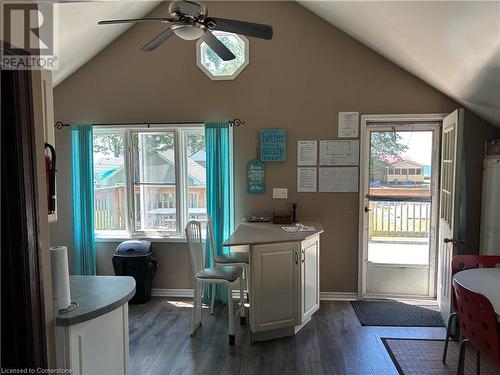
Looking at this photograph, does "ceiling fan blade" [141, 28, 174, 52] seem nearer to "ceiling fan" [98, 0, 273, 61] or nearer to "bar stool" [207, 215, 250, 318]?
"ceiling fan" [98, 0, 273, 61]

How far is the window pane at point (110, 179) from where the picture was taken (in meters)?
4.38

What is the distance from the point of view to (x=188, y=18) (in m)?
2.16

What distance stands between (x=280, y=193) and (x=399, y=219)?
135 centimetres

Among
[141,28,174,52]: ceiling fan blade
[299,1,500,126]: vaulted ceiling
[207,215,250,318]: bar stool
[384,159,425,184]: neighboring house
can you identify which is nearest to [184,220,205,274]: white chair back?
[207,215,250,318]: bar stool

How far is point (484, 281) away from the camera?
2373 millimetres

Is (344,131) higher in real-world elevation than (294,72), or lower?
lower

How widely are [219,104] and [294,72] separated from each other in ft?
2.90

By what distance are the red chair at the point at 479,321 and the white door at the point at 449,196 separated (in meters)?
0.96

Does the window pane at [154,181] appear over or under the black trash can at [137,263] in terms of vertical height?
over

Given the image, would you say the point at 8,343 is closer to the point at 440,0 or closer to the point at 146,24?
the point at 440,0

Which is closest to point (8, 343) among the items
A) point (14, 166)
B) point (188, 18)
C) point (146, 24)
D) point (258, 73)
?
point (14, 166)

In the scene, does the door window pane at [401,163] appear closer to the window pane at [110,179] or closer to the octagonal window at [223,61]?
the octagonal window at [223,61]

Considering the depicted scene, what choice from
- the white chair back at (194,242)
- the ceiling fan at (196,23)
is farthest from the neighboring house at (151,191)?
the ceiling fan at (196,23)

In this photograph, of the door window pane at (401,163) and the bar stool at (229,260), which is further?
the door window pane at (401,163)
